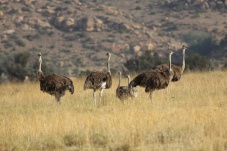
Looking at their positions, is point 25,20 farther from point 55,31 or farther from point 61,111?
point 61,111

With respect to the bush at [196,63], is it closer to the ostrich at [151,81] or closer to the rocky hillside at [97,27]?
the rocky hillside at [97,27]

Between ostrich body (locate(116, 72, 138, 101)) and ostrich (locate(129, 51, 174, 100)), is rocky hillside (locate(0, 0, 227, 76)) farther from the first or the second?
ostrich (locate(129, 51, 174, 100))

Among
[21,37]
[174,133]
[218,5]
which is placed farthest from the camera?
[218,5]

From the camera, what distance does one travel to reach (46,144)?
9.39 m

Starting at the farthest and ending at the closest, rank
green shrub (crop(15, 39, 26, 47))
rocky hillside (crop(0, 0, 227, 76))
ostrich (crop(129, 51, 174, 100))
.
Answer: green shrub (crop(15, 39, 26, 47))
rocky hillside (crop(0, 0, 227, 76))
ostrich (crop(129, 51, 174, 100))

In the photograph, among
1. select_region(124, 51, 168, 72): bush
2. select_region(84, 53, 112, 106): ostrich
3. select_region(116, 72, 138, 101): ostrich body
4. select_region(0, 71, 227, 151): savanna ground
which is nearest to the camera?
select_region(0, 71, 227, 151): savanna ground

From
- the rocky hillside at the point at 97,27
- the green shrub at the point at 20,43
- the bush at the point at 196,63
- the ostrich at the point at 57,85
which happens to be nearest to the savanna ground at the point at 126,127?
the ostrich at the point at 57,85

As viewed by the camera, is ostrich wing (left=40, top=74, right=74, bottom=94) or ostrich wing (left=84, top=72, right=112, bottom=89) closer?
ostrich wing (left=40, top=74, right=74, bottom=94)

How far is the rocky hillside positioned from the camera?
5478 cm

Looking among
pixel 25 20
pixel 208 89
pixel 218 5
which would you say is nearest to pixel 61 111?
pixel 208 89

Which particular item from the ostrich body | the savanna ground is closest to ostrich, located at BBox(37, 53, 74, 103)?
the savanna ground

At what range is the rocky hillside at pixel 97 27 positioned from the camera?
180 feet

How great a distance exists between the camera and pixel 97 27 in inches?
2436

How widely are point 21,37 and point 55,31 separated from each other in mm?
4046
